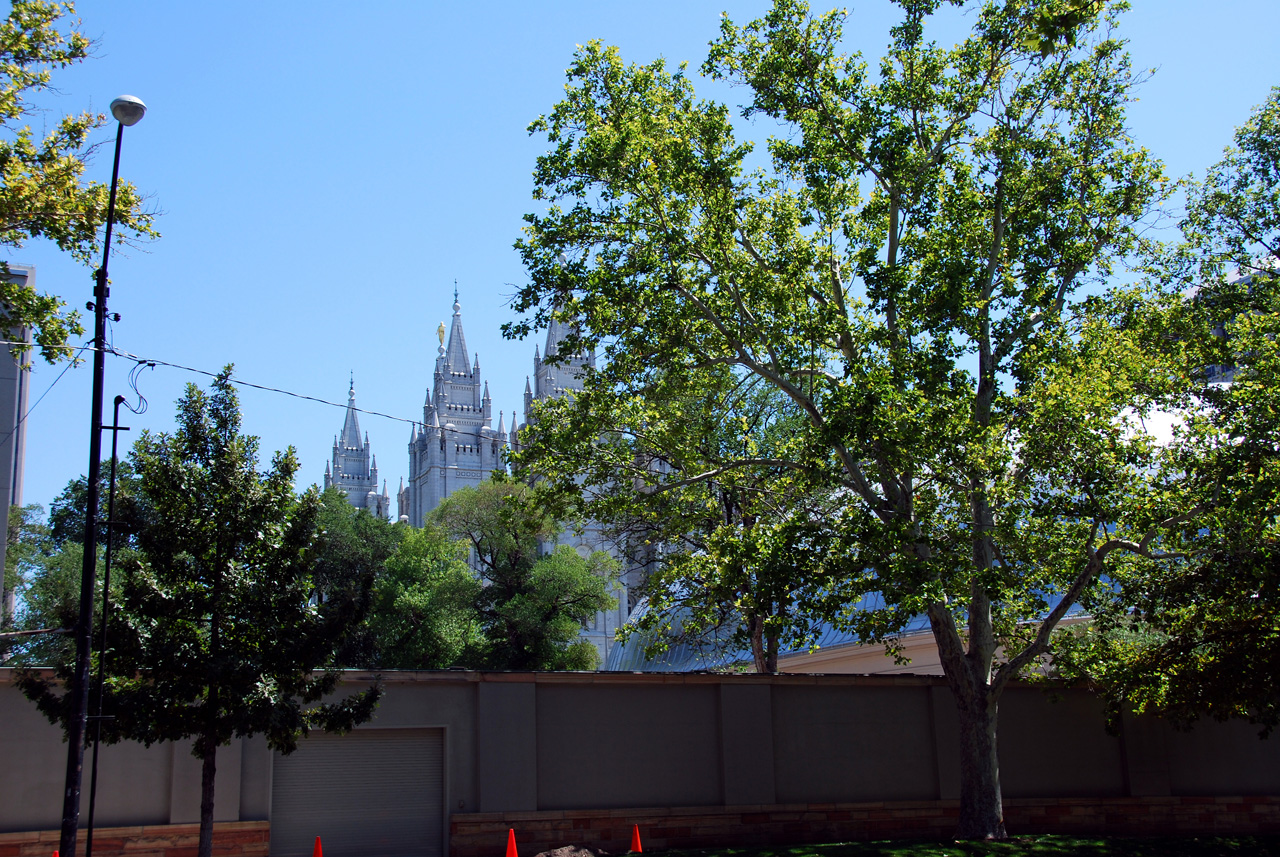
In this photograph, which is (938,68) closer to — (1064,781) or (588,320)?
(588,320)

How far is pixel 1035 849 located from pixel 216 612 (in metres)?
13.1

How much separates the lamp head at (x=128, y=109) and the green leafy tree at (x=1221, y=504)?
51.1ft

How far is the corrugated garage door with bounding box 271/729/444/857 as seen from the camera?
60.4 ft

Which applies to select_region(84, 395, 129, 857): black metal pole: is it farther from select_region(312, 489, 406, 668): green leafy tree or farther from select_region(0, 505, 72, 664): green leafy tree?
select_region(312, 489, 406, 668): green leafy tree

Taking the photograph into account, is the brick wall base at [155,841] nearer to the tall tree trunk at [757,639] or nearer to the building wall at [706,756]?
the building wall at [706,756]

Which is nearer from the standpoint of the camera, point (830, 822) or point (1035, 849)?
point (1035, 849)

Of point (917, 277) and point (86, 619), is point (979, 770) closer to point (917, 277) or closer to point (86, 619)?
point (917, 277)

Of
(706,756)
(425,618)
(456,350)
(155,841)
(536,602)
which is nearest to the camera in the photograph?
(155,841)

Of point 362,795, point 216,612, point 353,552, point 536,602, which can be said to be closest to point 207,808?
point 216,612

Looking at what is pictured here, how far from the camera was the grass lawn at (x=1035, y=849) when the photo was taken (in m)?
17.0

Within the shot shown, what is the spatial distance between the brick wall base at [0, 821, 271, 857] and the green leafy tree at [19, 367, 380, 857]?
2.20 meters

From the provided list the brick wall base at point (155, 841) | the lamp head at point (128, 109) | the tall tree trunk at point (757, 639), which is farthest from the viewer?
the tall tree trunk at point (757, 639)

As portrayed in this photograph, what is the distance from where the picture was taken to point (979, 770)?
18.4 metres

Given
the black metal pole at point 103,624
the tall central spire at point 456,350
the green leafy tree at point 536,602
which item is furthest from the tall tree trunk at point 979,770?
the tall central spire at point 456,350
